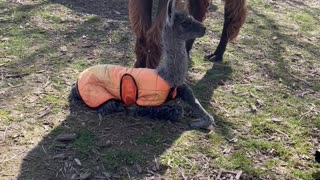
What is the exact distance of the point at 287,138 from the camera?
3428 mm

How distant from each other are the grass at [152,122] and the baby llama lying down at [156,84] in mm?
98

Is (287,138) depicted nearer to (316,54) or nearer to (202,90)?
(202,90)

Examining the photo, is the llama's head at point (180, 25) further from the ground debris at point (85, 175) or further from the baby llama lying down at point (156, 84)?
the ground debris at point (85, 175)

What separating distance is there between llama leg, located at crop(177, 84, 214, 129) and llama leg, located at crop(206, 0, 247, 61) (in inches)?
51.5

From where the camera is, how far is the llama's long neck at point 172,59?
3277 millimetres

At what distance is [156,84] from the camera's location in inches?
129

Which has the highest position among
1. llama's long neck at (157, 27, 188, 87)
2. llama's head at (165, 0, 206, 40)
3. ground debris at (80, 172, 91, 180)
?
llama's head at (165, 0, 206, 40)

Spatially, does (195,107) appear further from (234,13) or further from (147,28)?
(234,13)

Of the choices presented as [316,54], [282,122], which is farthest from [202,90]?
[316,54]

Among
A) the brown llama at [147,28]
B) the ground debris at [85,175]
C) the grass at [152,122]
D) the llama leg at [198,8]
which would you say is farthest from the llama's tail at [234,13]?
the ground debris at [85,175]

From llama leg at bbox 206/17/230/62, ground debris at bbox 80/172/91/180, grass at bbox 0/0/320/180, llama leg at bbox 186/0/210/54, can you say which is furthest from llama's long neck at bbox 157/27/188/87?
llama leg at bbox 206/17/230/62

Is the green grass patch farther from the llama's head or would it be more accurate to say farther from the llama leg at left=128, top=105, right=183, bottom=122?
the llama's head

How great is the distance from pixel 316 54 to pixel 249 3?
194cm

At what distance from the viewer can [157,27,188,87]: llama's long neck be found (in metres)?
3.28
